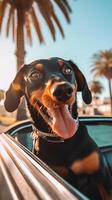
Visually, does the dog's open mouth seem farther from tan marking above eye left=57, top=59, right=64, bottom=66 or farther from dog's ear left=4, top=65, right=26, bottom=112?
dog's ear left=4, top=65, right=26, bottom=112

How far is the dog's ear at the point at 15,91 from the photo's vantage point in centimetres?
369

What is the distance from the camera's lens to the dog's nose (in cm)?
274

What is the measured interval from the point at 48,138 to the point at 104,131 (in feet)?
4.17

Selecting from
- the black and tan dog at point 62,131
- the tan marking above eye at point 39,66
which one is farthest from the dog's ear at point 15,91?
the tan marking above eye at point 39,66

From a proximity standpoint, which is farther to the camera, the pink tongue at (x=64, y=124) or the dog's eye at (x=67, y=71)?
the dog's eye at (x=67, y=71)

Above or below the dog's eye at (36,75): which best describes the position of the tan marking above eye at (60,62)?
above

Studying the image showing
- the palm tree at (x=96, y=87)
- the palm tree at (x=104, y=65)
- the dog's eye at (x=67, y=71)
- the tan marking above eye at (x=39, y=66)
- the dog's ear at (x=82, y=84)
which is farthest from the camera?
the palm tree at (x=96, y=87)

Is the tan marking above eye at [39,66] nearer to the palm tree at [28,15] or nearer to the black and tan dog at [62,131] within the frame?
the black and tan dog at [62,131]

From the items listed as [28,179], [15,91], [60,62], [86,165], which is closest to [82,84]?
[60,62]

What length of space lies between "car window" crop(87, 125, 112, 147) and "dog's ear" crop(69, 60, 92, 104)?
1.61 ft

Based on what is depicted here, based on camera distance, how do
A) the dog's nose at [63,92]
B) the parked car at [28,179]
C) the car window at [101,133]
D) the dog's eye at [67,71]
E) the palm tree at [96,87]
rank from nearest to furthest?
the parked car at [28,179], the dog's nose at [63,92], the dog's eye at [67,71], the car window at [101,133], the palm tree at [96,87]

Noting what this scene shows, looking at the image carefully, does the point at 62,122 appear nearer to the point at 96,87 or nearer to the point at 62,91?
the point at 62,91

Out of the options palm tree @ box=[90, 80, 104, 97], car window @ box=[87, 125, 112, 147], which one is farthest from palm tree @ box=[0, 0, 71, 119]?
palm tree @ box=[90, 80, 104, 97]

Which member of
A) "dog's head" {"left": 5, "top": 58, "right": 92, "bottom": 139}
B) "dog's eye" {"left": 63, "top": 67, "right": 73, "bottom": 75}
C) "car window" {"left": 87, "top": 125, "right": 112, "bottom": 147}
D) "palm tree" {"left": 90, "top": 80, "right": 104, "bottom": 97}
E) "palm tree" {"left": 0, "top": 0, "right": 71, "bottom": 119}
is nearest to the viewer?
"dog's head" {"left": 5, "top": 58, "right": 92, "bottom": 139}
